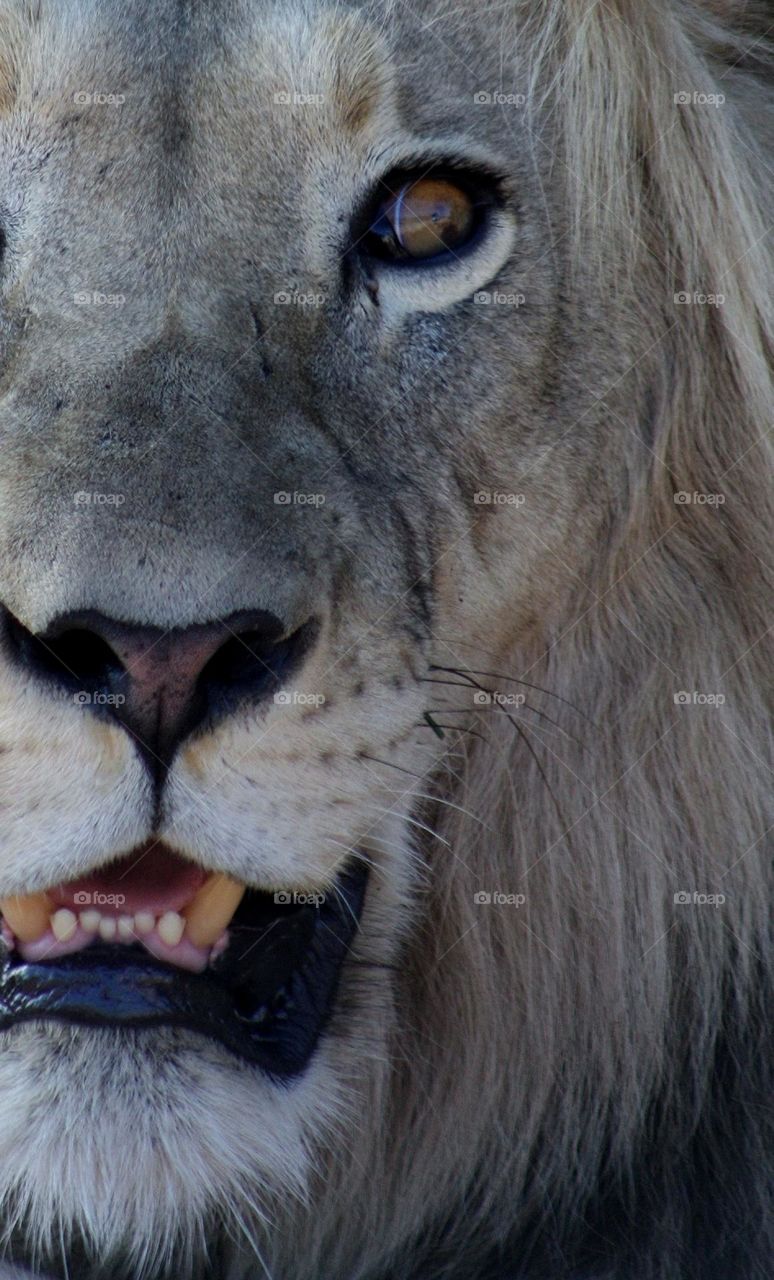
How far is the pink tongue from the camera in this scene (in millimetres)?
1757

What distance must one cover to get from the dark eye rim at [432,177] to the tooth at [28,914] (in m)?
0.88

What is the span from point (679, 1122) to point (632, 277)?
110cm

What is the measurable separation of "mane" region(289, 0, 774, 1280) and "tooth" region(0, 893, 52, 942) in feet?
1.89

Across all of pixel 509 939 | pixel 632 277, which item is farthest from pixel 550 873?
pixel 632 277

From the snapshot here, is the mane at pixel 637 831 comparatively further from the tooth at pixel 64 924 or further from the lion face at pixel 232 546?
the tooth at pixel 64 924

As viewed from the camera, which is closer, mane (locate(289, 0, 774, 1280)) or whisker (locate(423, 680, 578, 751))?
whisker (locate(423, 680, 578, 751))

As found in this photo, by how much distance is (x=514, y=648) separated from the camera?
83.5 inches

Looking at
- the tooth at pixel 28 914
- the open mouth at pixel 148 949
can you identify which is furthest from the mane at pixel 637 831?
the tooth at pixel 28 914

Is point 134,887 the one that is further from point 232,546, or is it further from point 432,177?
point 432,177

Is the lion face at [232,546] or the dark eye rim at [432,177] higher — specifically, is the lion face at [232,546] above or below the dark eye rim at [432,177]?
below

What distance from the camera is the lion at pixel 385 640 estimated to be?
1.73 metres

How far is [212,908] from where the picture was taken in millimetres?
1824

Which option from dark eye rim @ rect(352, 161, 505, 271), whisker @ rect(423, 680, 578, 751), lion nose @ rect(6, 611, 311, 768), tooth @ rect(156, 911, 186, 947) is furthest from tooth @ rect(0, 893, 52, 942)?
dark eye rim @ rect(352, 161, 505, 271)

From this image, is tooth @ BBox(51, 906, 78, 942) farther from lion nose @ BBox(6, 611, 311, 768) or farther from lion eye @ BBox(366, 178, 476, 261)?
lion eye @ BBox(366, 178, 476, 261)
